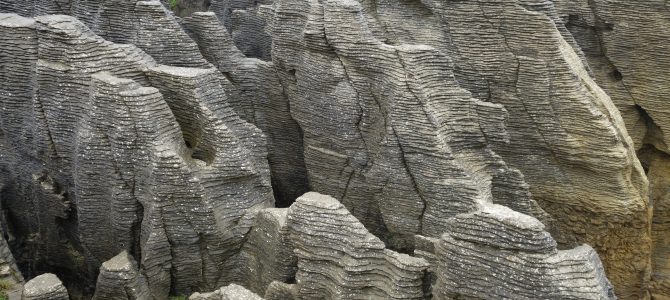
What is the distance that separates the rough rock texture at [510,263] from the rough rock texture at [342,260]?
73 centimetres

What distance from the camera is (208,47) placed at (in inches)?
720

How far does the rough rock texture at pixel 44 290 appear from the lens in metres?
13.4

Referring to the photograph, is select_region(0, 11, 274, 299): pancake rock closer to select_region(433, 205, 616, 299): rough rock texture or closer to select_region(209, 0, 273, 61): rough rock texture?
select_region(433, 205, 616, 299): rough rock texture

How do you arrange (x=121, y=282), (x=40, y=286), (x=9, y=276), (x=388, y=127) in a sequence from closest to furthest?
(x=40, y=286) → (x=121, y=282) → (x=9, y=276) → (x=388, y=127)

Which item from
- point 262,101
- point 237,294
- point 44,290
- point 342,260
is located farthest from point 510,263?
point 262,101

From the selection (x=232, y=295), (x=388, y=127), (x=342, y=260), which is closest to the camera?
(x=342, y=260)

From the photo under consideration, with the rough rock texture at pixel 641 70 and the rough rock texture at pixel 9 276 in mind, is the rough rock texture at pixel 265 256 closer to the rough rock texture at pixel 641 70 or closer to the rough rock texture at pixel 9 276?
the rough rock texture at pixel 9 276

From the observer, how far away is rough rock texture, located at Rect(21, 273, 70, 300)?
1340cm

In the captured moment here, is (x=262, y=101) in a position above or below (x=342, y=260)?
below

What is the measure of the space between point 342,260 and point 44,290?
5.08 meters

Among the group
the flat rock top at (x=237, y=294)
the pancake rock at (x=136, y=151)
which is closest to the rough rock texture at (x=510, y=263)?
the flat rock top at (x=237, y=294)

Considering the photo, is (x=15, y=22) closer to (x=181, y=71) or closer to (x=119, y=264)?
(x=181, y=71)

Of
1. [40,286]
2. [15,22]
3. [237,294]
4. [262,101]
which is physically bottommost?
[40,286]

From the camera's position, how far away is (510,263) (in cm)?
1073
